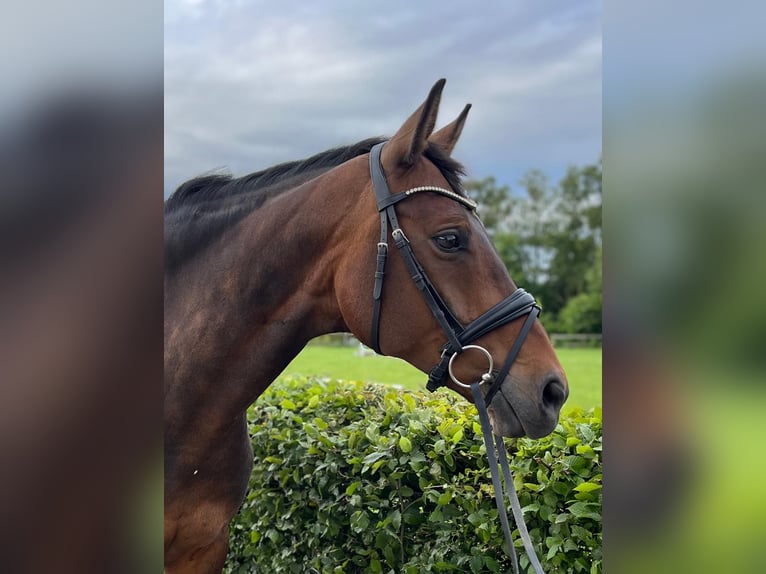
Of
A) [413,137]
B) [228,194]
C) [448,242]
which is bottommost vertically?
[448,242]

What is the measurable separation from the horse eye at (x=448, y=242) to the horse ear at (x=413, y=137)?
0.99ft

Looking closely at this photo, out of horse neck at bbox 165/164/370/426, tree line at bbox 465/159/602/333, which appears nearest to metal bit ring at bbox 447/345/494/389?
horse neck at bbox 165/164/370/426

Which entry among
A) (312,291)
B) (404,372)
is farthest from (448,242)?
(404,372)

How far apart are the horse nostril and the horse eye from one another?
53 cm

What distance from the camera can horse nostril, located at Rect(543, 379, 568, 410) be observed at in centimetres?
203

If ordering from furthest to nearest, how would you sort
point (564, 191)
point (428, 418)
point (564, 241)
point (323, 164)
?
1. point (564, 191)
2. point (564, 241)
3. point (428, 418)
4. point (323, 164)

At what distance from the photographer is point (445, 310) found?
212 centimetres

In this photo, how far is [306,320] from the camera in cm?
229

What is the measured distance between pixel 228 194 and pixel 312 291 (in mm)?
558
